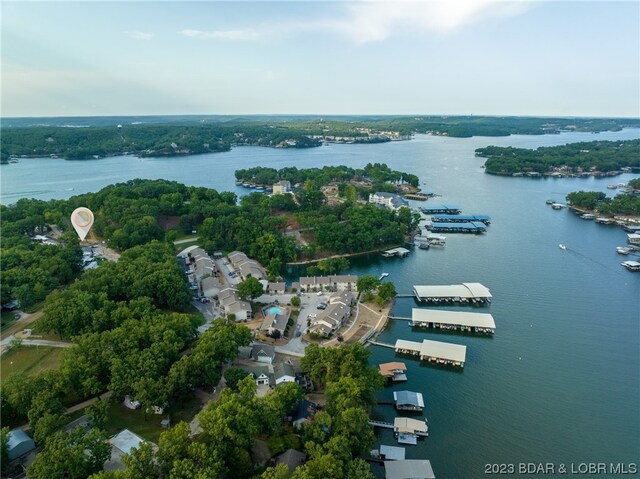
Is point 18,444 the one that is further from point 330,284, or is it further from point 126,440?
point 330,284

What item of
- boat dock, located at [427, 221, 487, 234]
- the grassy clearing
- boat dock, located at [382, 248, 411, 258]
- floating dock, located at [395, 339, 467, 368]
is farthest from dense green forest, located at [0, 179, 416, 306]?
floating dock, located at [395, 339, 467, 368]

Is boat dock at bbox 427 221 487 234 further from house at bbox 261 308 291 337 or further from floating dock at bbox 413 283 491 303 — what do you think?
house at bbox 261 308 291 337

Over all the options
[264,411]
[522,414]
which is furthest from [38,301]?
[522,414]

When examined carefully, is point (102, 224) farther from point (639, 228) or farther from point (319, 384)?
point (639, 228)

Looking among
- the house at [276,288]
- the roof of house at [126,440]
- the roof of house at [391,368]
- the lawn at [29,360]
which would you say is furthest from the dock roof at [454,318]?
the lawn at [29,360]

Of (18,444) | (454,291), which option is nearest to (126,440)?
(18,444)

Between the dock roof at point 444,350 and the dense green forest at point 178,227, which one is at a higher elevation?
the dense green forest at point 178,227

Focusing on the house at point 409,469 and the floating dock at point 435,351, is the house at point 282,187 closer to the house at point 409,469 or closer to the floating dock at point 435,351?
the floating dock at point 435,351

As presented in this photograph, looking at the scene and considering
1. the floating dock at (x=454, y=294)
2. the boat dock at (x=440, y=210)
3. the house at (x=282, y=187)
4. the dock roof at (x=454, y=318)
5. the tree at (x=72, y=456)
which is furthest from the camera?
the house at (x=282, y=187)
